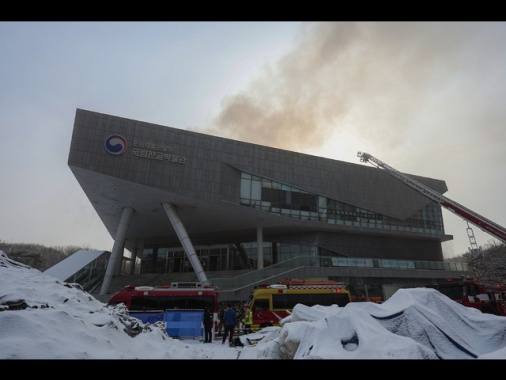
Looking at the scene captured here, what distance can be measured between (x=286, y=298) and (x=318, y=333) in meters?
12.7

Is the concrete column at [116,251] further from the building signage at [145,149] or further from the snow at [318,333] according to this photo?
the snow at [318,333]

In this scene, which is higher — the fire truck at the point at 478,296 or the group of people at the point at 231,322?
the fire truck at the point at 478,296

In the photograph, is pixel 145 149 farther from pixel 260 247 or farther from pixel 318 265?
pixel 318 265

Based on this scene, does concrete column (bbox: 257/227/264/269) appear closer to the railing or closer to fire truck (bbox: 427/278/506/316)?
the railing

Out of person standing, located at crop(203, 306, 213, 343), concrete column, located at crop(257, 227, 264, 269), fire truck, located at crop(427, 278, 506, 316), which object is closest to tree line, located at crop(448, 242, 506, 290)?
fire truck, located at crop(427, 278, 506, 316)

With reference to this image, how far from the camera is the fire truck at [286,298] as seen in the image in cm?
1794

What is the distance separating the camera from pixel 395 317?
21.7 feet

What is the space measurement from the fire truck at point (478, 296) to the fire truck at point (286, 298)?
7853 mm

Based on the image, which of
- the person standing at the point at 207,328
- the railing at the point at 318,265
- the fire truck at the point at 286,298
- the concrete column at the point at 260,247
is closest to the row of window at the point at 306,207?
the concrete column at the point at 260,247

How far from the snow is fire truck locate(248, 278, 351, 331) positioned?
33.6 ft
